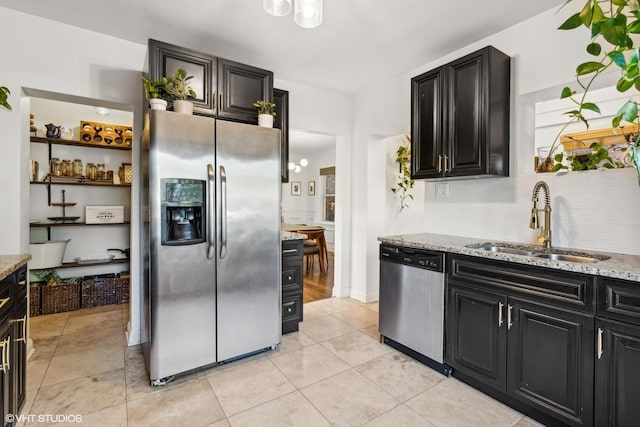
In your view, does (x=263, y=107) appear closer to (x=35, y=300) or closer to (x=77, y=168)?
(x=77, y=168)

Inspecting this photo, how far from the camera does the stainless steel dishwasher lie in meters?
2.27

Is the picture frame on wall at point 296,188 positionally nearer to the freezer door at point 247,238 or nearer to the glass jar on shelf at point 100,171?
the glass jar on shelf at point 100,171

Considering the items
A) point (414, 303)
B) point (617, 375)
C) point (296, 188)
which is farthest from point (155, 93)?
point (296, 188)

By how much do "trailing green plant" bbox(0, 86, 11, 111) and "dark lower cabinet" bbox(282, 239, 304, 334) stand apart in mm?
2294

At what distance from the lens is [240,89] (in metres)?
2.67

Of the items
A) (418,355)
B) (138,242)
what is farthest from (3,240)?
(418,355)

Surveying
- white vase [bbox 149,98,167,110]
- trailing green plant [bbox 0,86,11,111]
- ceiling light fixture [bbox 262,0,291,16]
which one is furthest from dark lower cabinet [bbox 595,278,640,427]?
trailing green plant [bbox 0,86,11,111]

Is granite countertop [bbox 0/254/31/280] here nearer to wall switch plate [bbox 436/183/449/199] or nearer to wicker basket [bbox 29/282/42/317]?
wicker basket [bbox 29/282/42/317]

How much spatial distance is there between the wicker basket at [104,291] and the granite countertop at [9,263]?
7.26ft

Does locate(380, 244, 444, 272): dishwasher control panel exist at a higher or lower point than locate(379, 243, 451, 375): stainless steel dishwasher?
higher

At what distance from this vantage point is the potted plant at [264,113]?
256 cm

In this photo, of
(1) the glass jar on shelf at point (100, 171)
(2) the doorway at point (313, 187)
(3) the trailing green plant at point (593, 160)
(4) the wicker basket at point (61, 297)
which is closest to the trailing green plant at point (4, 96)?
(1) the glass jar on shelf at point (100, 171)

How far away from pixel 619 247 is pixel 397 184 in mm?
2448

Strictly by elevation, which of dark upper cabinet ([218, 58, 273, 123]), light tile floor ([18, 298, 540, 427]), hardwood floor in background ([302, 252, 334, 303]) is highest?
dark upper cabinet ([218, 58, 273, 123])
